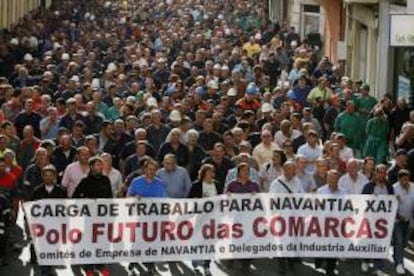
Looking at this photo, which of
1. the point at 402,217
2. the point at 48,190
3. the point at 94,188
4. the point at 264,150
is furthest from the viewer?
the point at 264,150

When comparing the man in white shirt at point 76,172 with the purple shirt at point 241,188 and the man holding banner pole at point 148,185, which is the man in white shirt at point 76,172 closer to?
the man holding banner pole at point 148,185

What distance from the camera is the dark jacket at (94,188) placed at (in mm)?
14180

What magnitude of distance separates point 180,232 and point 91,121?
5104mm

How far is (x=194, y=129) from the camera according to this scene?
59.3 feet

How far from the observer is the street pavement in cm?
1480

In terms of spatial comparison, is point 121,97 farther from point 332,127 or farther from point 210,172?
point 210,172

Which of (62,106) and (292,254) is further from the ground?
(62,106)

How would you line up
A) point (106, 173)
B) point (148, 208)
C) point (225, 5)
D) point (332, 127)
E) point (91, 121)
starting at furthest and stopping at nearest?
point (225, 5)
point (332, 127)
point (91, 121)
point (106, 173)
point (148, 208)

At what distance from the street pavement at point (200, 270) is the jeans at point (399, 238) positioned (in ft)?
0.89

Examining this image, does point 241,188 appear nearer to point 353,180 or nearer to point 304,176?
point 304,176

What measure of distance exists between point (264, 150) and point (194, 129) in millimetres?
1591

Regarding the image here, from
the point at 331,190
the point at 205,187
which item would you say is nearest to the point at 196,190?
the point at 205,187

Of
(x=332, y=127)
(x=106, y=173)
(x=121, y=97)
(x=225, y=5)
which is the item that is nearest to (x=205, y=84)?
(x=121, y=97)

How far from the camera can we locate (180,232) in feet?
46.5
